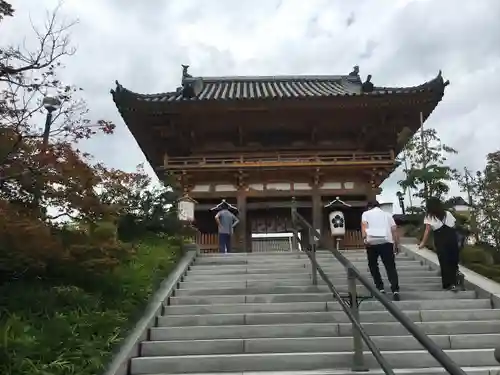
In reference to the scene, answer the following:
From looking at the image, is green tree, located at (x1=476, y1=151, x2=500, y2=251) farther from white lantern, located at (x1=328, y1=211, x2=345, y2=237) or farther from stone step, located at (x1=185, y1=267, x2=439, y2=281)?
stone step, located at (x1=185, y1=267, x2=439, y2=281)

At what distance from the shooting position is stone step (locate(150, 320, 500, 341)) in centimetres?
549

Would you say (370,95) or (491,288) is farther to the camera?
(370,95)

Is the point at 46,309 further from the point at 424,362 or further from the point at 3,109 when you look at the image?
the point at 424,362

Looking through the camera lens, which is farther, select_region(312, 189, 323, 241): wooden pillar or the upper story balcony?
select_region(312, 189, 323, 241): wooden pillar

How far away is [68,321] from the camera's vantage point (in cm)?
482

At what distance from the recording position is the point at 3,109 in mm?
5523

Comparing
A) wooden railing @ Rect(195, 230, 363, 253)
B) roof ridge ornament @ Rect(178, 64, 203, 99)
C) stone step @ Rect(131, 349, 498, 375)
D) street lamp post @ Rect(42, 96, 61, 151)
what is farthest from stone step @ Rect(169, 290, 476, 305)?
roof ridge ornament @ Rect(178, 64, 203, 99)

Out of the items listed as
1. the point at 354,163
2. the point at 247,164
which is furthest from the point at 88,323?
the point at 354,163

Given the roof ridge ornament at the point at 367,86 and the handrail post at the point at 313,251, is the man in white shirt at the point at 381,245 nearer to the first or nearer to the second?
the handrail post at the point at 313,251

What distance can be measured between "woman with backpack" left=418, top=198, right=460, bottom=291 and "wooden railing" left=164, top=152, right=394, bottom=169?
7769mm

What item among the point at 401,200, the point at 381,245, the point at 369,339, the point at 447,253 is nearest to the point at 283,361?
the point at 369,339

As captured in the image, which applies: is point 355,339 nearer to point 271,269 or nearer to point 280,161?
point 271,269

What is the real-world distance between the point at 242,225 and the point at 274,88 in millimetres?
7000

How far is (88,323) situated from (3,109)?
2618 millimetres
